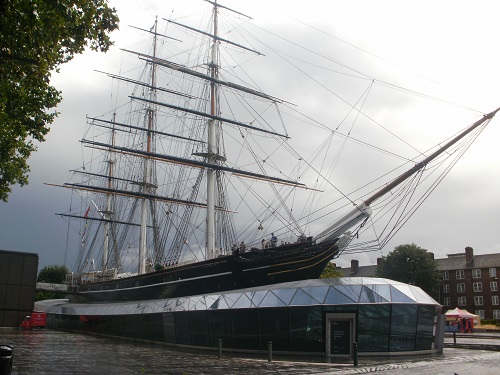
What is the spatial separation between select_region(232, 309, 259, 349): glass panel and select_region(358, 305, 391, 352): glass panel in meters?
5.03

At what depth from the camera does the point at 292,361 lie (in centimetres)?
1867

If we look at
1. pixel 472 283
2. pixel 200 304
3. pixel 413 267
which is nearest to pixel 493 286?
pixel 472 283

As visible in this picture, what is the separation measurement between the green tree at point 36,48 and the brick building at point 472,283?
205ft

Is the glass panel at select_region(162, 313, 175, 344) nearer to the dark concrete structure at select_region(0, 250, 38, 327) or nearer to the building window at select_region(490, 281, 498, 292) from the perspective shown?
the dark concrete structure at select_region(0, 250, 38, 327)

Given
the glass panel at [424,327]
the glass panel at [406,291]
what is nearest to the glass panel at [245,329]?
the glass panel at [406,291]

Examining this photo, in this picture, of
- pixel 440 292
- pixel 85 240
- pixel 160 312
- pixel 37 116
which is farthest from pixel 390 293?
pixel 440 292

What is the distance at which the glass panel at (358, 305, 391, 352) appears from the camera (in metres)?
20.0

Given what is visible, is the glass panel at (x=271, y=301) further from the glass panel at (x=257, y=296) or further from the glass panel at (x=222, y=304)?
the glass panel at (x=222, y=304)

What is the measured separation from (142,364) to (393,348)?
1119cm

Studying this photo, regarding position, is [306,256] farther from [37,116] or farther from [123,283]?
[123,283]

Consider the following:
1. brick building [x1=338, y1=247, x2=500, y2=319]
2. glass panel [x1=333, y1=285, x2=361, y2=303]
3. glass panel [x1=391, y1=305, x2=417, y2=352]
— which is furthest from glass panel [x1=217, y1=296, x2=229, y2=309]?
brick building [x1=338, y1=247, x2=500, y2=319]

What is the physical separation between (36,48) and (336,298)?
50.4 ft

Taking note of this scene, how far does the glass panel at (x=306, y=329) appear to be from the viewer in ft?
66.9

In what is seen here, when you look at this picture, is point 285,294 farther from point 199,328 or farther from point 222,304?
point 199,328
